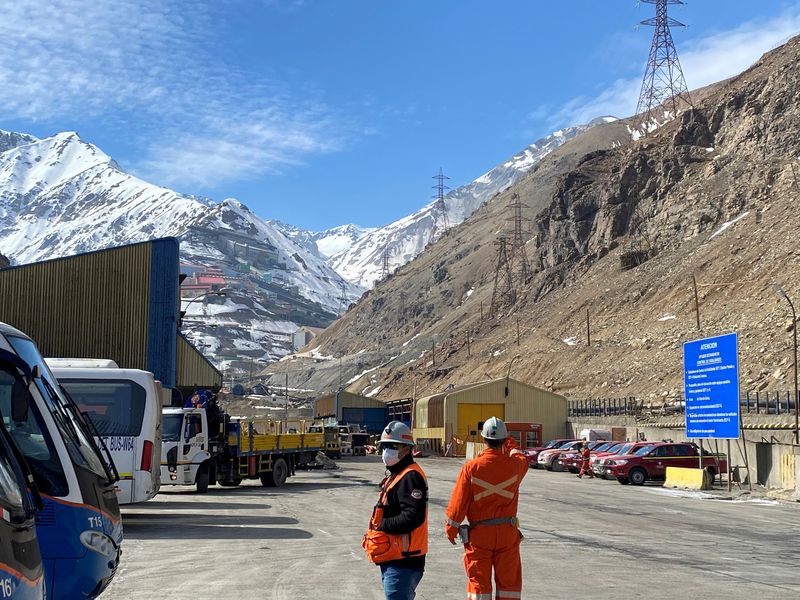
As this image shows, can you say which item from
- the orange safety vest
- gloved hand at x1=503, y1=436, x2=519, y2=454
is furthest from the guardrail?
the orange safety vest

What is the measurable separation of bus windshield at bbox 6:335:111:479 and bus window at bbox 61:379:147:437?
818 cm

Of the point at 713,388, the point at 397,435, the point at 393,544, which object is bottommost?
the point at 393,544

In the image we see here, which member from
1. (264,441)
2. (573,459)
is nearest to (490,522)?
(264,441)

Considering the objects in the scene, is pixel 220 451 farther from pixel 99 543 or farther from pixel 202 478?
pixel 99 543

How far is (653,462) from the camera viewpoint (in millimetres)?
34250

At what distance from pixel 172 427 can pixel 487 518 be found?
18.3 m

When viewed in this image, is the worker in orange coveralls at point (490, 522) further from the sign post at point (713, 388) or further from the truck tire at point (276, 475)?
the sign post at point (713, 388)

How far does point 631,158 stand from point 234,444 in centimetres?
9238

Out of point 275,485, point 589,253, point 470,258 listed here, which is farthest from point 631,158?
point 275,485

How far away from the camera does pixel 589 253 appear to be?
361 feet

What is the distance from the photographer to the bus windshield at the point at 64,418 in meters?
7.76

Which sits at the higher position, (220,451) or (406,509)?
(406,509)

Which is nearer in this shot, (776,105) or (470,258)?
(776,105)

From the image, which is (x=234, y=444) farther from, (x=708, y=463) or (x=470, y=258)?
(x=470, y=258)
